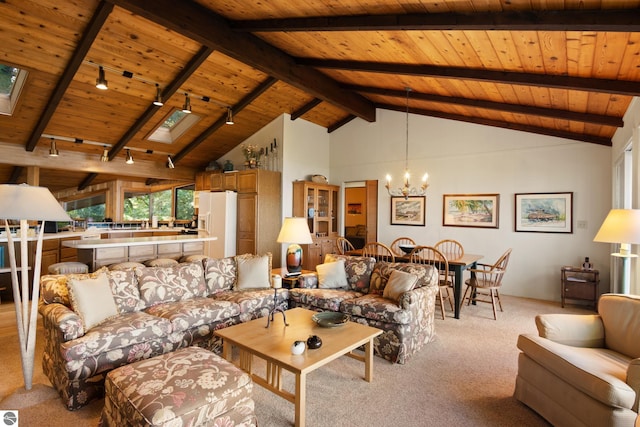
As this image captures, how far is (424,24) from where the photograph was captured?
114 inches

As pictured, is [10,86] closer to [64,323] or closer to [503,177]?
[64,323]

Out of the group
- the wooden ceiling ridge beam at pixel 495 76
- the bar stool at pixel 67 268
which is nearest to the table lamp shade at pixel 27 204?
the bar stool at pixel 67 268

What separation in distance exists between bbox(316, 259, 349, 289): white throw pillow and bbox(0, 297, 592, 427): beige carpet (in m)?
1.05

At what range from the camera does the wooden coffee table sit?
2062mm

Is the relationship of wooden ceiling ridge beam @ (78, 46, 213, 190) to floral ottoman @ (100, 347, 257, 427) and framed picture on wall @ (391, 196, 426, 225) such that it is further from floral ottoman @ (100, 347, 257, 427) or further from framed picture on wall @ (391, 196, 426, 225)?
framed picture on wall @ (391, 196, 426, 225)

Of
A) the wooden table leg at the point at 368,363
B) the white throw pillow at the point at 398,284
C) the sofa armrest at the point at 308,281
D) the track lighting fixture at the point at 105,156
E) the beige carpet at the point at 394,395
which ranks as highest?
the track lighting fixture at the point at 105,156

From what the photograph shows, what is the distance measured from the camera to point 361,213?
927 centimetres

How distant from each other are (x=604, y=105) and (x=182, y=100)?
19.0ft

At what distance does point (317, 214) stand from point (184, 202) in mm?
3944

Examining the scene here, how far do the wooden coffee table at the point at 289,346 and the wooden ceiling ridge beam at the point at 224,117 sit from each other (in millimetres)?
4097

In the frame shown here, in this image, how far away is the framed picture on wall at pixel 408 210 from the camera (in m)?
6.64

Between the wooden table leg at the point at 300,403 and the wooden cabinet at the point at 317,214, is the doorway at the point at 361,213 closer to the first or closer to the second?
the wooden cabinet at the point at 317,214

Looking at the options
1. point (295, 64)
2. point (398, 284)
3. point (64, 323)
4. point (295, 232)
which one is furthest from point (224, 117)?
point (64, 323)

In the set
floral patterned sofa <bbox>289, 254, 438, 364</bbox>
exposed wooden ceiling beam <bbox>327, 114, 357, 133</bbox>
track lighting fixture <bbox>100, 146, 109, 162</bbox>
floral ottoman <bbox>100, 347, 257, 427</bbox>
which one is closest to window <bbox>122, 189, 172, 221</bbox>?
track lighting fixture <bbox>100, 146, 109, 162</bbox>
